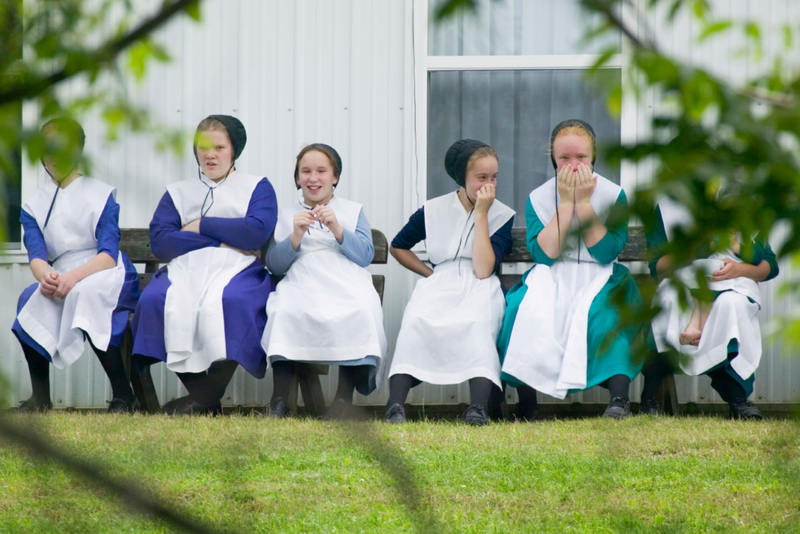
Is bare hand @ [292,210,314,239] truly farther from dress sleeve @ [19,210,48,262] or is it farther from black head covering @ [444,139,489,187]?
dress sleeve @ [19,210,48,262]

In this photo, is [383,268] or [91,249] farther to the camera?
[383,268]

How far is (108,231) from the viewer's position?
17.9ft

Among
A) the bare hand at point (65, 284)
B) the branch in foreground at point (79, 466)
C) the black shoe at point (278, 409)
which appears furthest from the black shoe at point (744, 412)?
the branch in foreground at point (79, 466)

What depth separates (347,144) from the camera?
20.1 feet

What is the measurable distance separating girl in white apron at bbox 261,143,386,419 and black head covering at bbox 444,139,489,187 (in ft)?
1.99

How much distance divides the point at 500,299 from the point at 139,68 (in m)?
4.33

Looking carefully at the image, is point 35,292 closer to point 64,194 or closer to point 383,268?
point 64,194

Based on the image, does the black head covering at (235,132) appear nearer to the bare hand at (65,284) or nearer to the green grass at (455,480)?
the bare hand at (65,284)

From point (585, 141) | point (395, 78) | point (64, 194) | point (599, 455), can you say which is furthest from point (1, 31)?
point (395, 78)

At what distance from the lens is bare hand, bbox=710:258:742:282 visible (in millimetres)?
5074

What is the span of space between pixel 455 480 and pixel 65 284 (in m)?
2.86

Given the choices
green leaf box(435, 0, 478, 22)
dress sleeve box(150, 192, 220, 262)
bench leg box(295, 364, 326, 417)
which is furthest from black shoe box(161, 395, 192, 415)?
green leaf box(435, 0, 478, 22)

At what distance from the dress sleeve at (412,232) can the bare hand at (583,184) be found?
1005mm

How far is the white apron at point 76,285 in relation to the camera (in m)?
5.20
